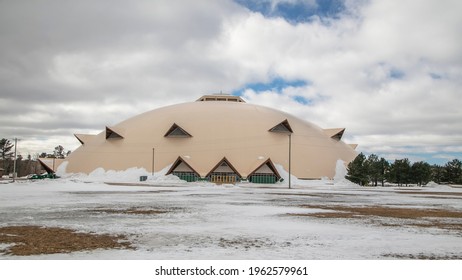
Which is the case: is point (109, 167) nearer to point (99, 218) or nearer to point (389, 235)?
point (99, 218)

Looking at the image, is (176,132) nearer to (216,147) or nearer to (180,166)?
(180,166)

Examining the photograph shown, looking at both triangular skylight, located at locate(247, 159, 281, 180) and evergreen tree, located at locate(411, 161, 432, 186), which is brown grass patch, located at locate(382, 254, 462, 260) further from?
evergreen tree, located at locate(411, 161, 432, 186)

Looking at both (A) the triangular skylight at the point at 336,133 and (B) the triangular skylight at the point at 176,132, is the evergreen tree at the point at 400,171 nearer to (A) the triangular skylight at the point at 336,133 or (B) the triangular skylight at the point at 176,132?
(A) the triangular skylight at the point at 336,133

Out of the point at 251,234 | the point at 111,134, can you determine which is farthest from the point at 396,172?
the point at 251,234

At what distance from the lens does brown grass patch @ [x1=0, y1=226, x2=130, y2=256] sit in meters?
10.6

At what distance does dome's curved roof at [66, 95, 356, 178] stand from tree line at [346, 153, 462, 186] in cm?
523

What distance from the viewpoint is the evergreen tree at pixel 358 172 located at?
2908 inches

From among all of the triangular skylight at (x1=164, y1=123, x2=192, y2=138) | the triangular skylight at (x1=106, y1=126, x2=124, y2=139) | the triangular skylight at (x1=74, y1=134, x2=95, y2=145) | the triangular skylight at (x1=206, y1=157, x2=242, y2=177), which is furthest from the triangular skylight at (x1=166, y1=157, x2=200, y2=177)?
the triangular skylight at (x1=74, y1=134, x2=95, y2=145)

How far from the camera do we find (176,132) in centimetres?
7969

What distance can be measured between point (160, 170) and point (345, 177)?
116 feet

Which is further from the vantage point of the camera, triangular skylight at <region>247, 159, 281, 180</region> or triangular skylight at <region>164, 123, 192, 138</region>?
triangular skylight at <region>164, 123, 192, 138</region>

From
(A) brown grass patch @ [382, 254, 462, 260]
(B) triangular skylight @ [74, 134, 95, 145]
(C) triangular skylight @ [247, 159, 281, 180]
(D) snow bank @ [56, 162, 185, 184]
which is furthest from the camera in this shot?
(B) triangular skylight @ [74, 134, 95, 145]

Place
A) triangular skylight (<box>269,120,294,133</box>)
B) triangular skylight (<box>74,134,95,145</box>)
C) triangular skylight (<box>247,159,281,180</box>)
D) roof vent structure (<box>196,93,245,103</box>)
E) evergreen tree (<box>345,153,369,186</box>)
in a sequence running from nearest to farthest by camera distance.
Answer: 1. triangular skylight (<box>247,159,281,180</box>)
2. evergreen tree (<box>345,153,369,186</box>)
3. triangular skylight (<box>269,120,294,133</box>)
4. triangular skylight (<box>74,134,95,145</box>)
5. roof vent structure (<box>196,93,245,103</box>)
